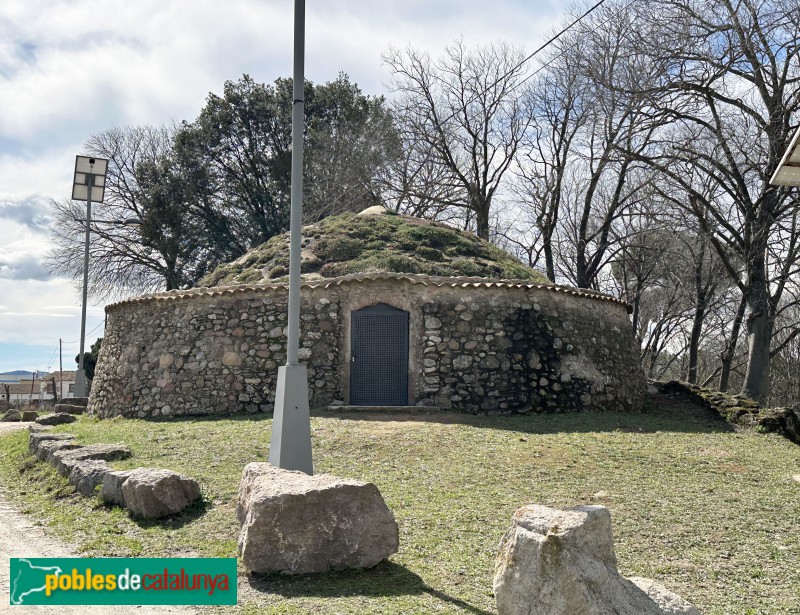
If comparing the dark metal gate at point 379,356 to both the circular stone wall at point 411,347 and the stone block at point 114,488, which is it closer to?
the circular stone wall at point 411,347

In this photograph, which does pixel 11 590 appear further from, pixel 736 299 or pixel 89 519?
pixel 736 299

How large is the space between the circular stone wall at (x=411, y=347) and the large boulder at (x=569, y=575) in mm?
9612

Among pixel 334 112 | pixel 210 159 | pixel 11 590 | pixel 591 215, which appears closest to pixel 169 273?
pixel 210 159

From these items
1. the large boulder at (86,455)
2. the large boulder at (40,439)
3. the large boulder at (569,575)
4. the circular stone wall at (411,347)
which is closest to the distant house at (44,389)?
the circular stone wall at (411,347)

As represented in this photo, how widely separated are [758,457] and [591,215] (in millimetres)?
20099

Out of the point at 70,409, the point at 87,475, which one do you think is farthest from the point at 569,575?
the point at 70,409

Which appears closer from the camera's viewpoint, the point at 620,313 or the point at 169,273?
the point at 620,313

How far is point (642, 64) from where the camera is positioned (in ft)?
60.7

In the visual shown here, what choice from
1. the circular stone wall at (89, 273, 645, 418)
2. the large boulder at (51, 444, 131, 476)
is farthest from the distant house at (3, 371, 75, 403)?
the large boulder at (51, 444, 131, 476)

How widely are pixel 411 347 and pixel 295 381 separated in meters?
7.00

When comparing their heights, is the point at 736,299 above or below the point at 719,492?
above

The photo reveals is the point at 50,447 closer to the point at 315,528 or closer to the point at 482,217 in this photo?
the point at 315,528

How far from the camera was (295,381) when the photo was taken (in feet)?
23.7

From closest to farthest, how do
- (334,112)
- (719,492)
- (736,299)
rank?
1. (719,492)
2. (736,299)
3. (334,112)
